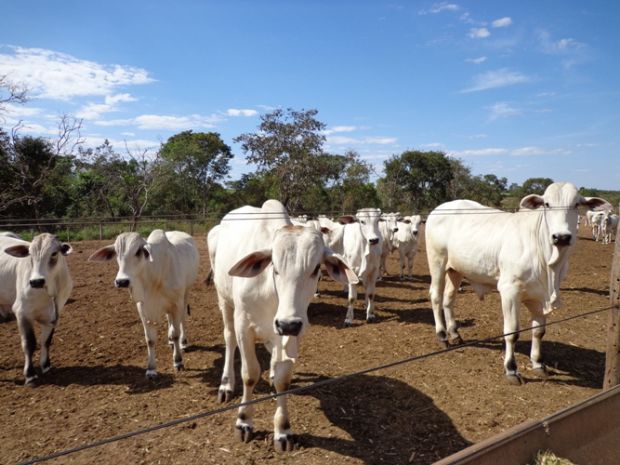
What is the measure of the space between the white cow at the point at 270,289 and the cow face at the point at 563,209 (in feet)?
9.90

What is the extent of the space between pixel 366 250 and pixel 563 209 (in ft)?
13.6

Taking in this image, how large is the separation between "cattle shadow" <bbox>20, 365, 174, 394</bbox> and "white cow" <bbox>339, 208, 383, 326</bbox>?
3.79 meters

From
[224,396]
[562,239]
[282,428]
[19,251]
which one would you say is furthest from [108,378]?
[562,239]

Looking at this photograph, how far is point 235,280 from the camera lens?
399cm

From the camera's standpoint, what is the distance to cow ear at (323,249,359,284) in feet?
11.1

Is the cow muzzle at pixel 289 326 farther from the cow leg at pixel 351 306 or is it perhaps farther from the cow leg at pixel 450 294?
the cow leg at pixel 351 306

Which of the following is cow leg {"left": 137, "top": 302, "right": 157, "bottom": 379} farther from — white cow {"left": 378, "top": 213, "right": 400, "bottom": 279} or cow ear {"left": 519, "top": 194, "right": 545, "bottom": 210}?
white cow {"left": 378, "top": 213, "right": 400, "bottom": 279}

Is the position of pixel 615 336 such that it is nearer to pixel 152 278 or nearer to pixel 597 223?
pixel 152 278

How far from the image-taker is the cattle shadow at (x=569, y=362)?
5.30 meters

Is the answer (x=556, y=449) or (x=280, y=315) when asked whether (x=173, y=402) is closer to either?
(x=280, y=315)

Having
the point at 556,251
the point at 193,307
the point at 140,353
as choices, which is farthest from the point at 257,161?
the point at 556,251

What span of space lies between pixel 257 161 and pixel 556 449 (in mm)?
26771

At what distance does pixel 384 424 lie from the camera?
4.21m

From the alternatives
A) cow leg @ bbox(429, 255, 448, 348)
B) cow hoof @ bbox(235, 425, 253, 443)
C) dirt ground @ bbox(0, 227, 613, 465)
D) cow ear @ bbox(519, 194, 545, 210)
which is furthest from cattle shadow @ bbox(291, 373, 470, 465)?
cow ear @ bbox(519, 194, 545, 210)
